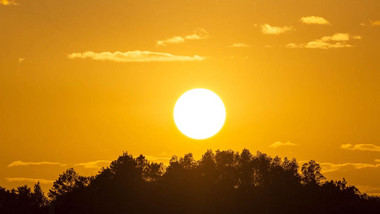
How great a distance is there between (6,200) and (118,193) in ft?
112

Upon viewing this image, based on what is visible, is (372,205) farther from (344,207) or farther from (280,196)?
(280,196)

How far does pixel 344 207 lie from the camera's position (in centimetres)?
14275

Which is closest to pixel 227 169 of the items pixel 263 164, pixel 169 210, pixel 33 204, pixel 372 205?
pixel 263 164

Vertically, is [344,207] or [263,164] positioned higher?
[263,164]

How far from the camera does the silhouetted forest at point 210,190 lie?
14618 centimetres

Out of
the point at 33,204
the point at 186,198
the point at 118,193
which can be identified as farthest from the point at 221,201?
the point at 33,204

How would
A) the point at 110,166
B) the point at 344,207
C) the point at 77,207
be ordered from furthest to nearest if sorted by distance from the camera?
the point at 110,166 → the point at 77,207 → the point at 344,207

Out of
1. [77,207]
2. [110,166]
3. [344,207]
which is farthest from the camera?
[110,166]

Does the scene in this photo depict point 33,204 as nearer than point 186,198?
No

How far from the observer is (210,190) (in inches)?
6014

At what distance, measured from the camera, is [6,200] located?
177 meters

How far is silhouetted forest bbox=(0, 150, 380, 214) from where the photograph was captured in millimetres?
146175

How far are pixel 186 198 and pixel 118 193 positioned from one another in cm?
1398

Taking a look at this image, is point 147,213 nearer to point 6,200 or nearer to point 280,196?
point 280,196
